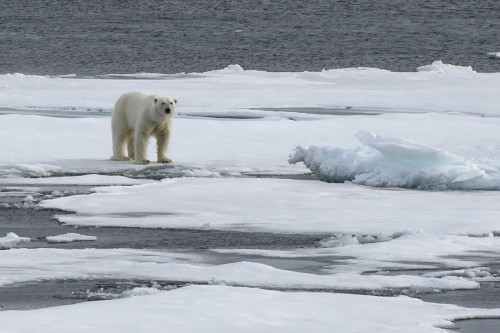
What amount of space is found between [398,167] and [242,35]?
132 feet

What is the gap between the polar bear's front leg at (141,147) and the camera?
1300cm

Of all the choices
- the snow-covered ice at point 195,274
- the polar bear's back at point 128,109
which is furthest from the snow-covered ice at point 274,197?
the polar bear's back at point 128,109

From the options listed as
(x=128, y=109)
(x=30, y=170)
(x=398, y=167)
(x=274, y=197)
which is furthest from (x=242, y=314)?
(x=128, y=109)

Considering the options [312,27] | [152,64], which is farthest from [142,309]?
[312,27]

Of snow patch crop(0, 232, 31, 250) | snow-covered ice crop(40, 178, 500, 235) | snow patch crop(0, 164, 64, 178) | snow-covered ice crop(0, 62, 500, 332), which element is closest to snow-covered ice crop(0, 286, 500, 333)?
snow-covered ice crop(0, 62, 500, 332)

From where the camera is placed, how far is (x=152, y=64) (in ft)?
126

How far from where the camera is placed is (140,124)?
1303 cm

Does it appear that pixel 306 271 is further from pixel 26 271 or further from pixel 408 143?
pixel 408 143

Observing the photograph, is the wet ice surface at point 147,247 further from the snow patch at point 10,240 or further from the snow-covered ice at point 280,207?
the snow-covered ice at point 280,207

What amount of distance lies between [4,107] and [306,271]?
12.0m

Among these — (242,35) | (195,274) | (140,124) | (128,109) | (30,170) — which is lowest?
(30,170)

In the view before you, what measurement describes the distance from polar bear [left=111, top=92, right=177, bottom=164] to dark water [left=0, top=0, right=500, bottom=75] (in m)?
20.4

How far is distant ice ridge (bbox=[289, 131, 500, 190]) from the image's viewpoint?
433 inches

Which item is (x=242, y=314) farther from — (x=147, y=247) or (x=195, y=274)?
(x=147, y=247)
